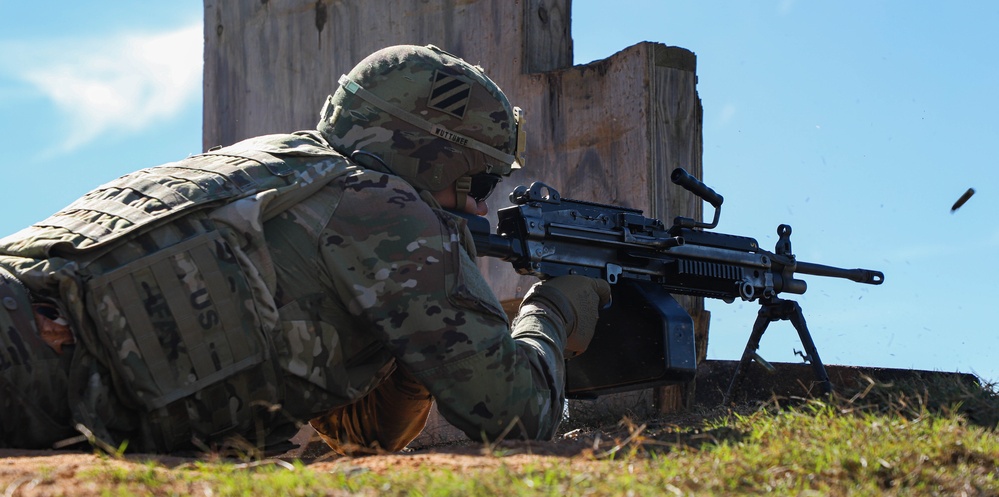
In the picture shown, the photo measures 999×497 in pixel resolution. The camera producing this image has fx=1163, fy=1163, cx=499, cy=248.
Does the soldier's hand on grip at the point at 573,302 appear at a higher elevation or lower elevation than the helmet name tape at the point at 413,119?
lower

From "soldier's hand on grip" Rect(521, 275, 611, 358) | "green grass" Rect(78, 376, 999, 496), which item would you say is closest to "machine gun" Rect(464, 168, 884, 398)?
"soldier's hand on grip" Rect(521, 275, 611, 358)

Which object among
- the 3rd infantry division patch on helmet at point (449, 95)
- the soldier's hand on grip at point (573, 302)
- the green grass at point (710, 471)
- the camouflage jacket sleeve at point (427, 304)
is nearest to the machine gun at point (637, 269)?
the soldier's hand on grip at point (573, 302)

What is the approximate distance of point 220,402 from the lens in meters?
4.20

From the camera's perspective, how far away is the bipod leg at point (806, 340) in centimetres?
620

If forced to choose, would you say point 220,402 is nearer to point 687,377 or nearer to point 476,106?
point 476,106

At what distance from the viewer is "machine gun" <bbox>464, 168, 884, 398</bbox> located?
5.57 m

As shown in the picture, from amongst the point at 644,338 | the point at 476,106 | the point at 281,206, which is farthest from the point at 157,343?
the point at 644,338

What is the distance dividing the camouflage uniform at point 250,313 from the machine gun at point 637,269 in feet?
3.18

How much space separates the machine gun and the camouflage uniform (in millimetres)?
969

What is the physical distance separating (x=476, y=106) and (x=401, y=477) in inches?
86.0

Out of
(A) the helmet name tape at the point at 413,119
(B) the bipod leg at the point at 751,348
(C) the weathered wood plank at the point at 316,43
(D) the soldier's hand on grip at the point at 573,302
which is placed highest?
(C) the weathered wood plank at the point at 316,43

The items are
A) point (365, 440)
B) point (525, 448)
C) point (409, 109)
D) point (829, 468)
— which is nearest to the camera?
point (829, 468)

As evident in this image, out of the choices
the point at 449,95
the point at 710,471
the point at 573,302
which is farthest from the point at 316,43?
the point at 710,471

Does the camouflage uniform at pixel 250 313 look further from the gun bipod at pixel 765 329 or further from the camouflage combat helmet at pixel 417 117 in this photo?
the gun bipod at pixel 765 329
